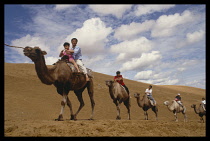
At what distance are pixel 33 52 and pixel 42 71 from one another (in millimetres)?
716

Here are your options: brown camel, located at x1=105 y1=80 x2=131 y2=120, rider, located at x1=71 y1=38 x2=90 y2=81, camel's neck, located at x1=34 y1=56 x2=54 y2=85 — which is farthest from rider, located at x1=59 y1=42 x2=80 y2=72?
brown camel, located at x1=105 y1=80 x2=131 y2=120

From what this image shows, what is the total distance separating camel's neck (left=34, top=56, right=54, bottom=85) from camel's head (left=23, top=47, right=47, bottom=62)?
0.14m

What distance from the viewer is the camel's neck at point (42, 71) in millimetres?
5934

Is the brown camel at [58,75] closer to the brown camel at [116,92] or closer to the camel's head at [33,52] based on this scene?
the camel's head at [33,52]

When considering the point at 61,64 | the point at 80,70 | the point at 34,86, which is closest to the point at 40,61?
the point at 61,64

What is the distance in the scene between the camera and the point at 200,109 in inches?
646

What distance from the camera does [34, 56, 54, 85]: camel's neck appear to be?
5.93 metres

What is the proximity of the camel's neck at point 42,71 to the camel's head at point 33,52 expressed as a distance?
0.46 feet

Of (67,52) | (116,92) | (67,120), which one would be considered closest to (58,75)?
(67,52)

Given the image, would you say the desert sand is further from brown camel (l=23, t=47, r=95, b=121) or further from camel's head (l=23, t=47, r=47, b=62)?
camel's head (l=23, t=47, r=47, b=62)

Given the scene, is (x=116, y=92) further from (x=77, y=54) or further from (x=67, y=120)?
(x=67, y=120)

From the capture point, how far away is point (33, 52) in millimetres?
5777
